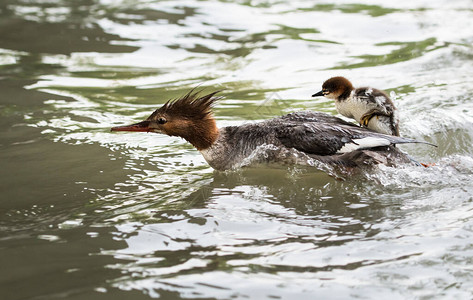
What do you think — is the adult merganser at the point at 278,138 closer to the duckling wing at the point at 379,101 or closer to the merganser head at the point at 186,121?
the merganser head at the point at 186,121

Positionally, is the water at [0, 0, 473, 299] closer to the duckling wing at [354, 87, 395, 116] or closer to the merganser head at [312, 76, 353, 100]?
the duckling wing at [354, 87, 395, 116]

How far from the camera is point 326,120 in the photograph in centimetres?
601

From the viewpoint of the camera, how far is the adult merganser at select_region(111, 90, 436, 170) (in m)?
5.65

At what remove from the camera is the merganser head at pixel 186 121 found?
6086mm

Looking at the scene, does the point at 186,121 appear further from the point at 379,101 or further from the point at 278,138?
the point at 379,101

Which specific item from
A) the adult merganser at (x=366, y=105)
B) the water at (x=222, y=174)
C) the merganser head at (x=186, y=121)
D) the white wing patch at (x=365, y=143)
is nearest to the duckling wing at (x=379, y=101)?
the adult merganser at (x=366, y=105)

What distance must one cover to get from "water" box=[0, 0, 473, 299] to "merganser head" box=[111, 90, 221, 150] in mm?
358

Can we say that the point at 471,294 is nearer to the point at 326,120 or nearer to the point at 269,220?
the point at 269,220

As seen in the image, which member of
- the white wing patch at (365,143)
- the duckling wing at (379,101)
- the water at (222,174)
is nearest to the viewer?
the water at (222,174)

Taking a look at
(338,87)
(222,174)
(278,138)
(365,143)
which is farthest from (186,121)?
(365,143)

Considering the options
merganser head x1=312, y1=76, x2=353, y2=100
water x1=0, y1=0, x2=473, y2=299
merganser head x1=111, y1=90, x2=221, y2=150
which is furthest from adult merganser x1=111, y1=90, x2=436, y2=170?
merganser head x1=312, y1=76, x2=353, y2=100

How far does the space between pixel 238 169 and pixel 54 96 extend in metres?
3.35

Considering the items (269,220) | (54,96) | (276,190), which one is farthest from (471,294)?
(54,96)

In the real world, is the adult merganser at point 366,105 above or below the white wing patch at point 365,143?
above
